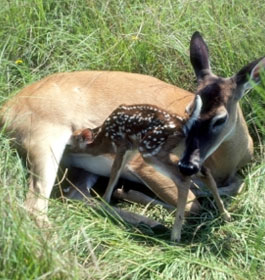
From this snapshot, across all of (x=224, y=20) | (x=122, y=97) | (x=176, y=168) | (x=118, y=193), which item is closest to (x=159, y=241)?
(x=176, y=168)

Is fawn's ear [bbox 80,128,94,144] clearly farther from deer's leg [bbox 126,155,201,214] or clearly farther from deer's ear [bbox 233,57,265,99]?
deer's ear [bbox 233,57,265,99]

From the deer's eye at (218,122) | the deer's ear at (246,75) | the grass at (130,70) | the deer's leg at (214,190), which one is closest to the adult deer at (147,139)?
the deer's leg at (214,190)

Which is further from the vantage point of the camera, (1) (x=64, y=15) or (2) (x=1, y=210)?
Answer: (1) (x=64, y=15)

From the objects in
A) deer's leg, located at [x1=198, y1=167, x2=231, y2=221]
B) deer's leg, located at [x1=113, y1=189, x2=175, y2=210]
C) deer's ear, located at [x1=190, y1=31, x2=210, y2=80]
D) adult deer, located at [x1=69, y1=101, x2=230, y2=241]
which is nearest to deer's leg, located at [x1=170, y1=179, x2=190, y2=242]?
adult deer, located at [x1=69, y1=101, x2=230, y2=241]

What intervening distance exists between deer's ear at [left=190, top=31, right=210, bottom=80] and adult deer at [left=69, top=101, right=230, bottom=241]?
0.43 metres

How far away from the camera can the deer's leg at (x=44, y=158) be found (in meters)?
5.68

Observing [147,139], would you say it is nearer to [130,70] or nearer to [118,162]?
[118,162]

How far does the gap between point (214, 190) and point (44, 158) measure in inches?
43.7

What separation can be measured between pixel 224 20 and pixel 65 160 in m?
1.70

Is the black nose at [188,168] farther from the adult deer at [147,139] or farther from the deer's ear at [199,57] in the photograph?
the deer's ear at [199,57]

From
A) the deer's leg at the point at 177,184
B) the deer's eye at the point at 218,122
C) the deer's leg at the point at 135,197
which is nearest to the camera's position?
the deer's eye at the point at 218,122

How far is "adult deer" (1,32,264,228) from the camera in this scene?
5672mm

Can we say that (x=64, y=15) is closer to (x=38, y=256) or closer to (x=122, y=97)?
(x=122, y=97)

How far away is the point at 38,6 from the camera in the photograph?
7.09m
